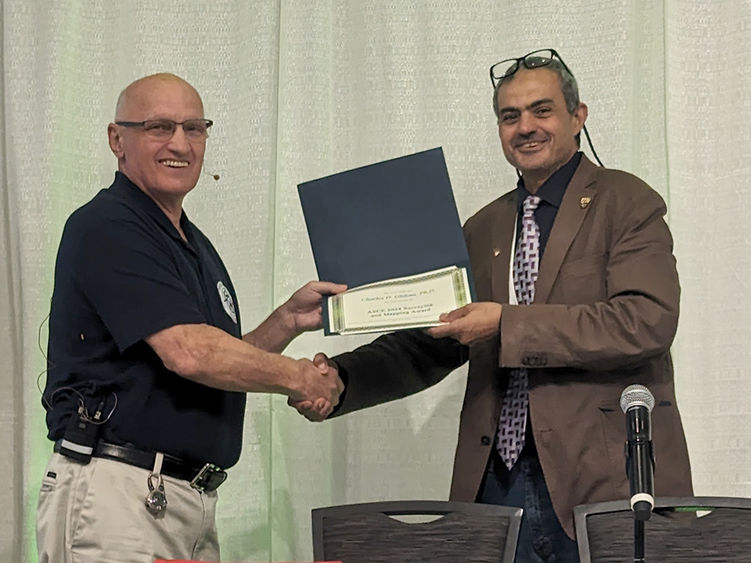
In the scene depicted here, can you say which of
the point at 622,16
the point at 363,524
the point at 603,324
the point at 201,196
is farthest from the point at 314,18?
the point at 363,524

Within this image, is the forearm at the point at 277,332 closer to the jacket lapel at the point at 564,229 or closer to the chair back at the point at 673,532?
the jacket lapel at the point at 564,229

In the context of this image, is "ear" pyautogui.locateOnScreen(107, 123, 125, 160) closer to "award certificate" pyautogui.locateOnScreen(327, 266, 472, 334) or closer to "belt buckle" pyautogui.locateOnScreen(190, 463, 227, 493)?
"award certificate" pyautogui.locateOnScreen(327, 266, 472, 334)

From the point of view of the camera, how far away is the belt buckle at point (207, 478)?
2506mm

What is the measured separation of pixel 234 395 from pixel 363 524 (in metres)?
0.45

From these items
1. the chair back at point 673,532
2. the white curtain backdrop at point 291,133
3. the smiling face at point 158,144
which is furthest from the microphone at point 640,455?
the white curtain backdrop at point 291,133

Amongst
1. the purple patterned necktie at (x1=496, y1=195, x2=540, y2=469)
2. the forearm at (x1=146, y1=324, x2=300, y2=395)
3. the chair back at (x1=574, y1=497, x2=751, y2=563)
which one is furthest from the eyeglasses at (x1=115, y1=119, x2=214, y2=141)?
the chair back at (x1=574, y1=497, x2=751, y2=563)

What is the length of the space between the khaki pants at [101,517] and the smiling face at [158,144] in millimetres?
628

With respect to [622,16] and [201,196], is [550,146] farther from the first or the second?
[201,196]

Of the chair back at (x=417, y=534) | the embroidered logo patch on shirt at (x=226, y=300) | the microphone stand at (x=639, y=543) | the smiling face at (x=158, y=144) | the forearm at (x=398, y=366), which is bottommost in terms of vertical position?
the chair back at (x=417, y=534)

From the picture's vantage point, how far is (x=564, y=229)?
262cm

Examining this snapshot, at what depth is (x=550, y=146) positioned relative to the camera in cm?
271

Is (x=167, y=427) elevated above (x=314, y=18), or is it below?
below

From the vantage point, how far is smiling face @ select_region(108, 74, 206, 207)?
2.61m

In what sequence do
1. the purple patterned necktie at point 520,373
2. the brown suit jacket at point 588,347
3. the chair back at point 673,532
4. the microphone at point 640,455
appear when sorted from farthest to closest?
the purple patterned necktie at point 520,373 < the brown suit jacket at point 588,347 < the chair back at point 673,532 < the microphone at point 640,455
